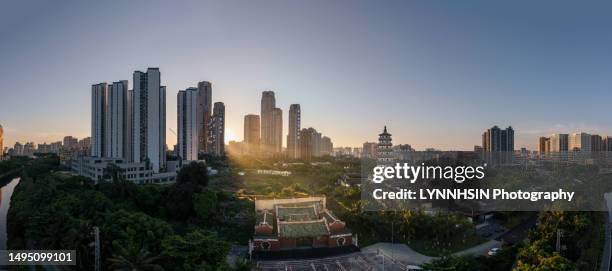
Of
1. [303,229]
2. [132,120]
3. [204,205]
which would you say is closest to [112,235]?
[204,205]

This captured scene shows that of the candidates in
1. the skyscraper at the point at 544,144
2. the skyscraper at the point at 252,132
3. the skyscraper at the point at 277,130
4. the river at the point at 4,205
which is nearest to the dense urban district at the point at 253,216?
the river at the point at 4,205

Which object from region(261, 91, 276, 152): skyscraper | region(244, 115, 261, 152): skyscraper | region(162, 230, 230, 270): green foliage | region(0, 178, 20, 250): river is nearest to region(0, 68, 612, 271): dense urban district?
region(162, 230, 230, 270): green foliage

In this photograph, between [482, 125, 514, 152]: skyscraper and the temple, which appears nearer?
the temple

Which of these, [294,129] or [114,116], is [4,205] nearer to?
[114,116]

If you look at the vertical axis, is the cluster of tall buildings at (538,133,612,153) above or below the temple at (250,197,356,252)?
above

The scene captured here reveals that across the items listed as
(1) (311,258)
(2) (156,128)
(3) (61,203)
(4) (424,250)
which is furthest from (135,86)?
(4) (424,250)

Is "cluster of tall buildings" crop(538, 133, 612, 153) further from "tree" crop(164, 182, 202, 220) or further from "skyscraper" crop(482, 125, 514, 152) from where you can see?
"tree" crop(164, 182, 202, 220)
